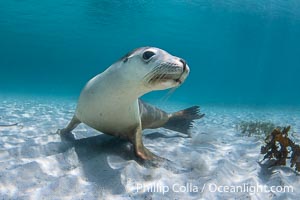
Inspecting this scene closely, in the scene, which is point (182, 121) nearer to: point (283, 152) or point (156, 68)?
point (283, 152)

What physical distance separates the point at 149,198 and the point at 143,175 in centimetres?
56

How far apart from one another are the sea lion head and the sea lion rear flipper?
2841 mm

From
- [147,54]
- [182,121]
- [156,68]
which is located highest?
[147,54]

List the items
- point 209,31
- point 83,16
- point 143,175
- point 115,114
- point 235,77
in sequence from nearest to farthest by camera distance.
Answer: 1. point 143,175
2. point 115,114
3. point 83,16
4. point 209,31
5. point 235,77

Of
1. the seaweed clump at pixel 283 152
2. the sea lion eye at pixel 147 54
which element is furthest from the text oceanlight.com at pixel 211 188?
the sea lion eye at pixel 147 54

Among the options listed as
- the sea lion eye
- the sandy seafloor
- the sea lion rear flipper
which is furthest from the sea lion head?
the sea lion rear flipper

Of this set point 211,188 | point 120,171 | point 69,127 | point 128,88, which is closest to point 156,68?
point 128,88

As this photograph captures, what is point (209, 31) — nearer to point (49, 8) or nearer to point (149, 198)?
point (49, 8)

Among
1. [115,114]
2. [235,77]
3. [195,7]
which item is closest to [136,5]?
[195,7]

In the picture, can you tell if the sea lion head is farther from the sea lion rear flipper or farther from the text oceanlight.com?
the sea lion rear flipper

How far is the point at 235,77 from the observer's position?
514 feet

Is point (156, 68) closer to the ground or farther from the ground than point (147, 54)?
closer to the ground

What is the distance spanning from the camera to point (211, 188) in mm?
2621

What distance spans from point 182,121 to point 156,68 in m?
3.23
